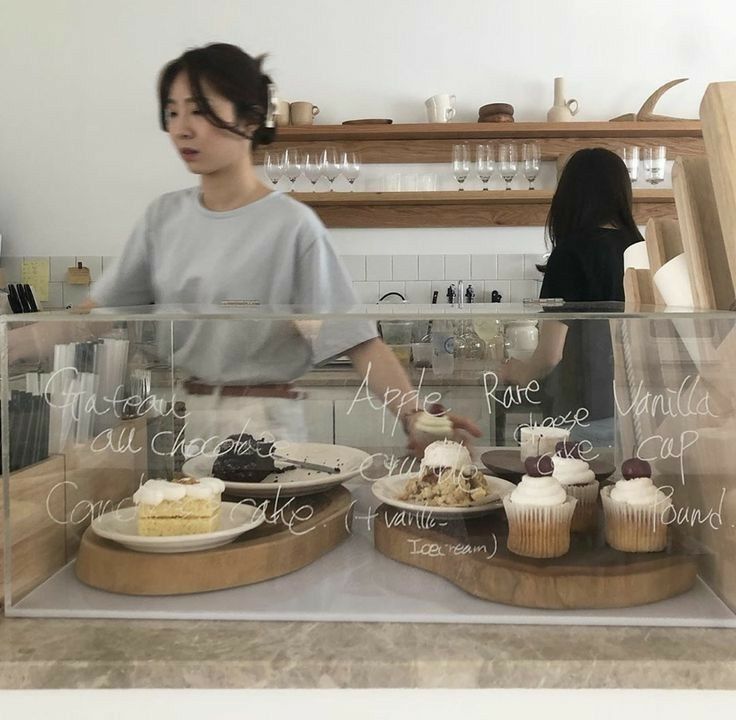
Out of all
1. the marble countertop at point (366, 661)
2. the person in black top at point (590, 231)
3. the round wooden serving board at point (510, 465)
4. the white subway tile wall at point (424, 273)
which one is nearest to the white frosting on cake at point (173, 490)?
the marble countertop at point (366, 661)

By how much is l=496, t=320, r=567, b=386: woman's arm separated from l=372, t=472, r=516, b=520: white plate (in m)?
0.10

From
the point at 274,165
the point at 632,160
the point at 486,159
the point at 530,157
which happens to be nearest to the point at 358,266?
the point at 274,165

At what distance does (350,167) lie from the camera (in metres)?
2.60

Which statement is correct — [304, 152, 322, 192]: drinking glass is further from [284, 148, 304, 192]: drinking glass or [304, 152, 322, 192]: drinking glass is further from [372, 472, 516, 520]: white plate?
[372, 472, 516, 520]: white plate

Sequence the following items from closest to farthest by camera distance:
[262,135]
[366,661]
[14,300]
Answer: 1. [366,661]
2. [262,135]
3. [14,300]

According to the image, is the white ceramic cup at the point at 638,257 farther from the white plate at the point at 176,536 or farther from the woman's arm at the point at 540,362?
the white plate at the point at 176,536

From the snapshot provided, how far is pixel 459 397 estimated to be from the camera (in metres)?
0.66

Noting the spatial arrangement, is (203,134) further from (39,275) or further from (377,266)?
(39,275)

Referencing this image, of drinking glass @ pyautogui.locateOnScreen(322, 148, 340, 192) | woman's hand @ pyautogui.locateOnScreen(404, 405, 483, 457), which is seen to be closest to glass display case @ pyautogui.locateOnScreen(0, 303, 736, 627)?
woman's hand @ pyautogui.locateOnScreen(404, 405, 483, 457)

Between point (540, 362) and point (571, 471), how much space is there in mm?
112

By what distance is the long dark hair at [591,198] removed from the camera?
5.57ft

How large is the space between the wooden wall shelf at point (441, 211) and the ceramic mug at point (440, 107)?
0.27 metres

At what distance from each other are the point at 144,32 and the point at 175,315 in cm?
244

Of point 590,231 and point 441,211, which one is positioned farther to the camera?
point 441,211
